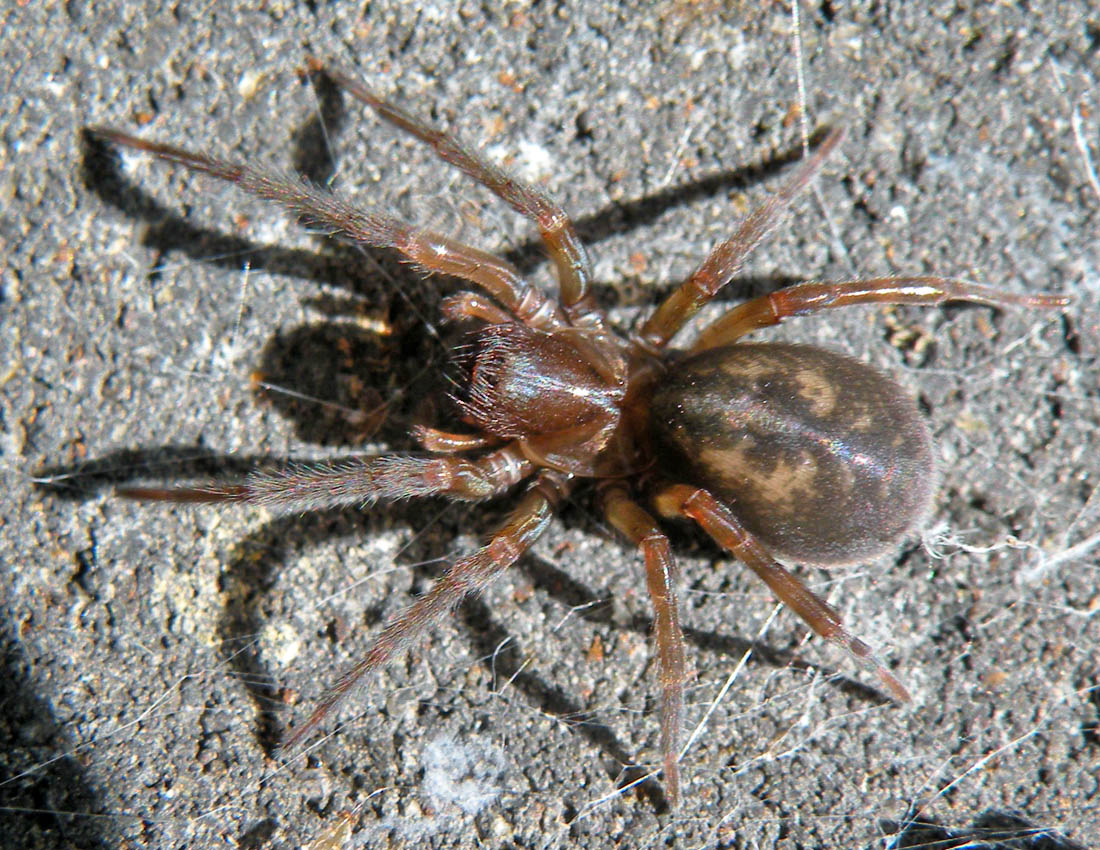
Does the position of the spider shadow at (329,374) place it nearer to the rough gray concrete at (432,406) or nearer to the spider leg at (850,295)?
the rough gray concrete at (432,406)

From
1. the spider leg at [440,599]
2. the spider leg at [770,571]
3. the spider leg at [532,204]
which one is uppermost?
the spider leg at [532,204]

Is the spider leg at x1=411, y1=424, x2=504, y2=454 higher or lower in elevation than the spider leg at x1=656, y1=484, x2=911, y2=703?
lower

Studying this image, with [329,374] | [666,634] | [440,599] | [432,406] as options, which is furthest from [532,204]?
[666,634]

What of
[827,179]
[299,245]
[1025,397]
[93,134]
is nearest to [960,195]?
[827,179]

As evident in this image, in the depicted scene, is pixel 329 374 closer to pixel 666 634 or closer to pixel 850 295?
pixel 666 634

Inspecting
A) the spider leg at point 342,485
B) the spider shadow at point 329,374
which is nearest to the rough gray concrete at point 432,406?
the spider shadow at point 329,374

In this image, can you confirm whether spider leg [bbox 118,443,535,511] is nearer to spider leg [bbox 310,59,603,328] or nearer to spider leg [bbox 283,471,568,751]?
spider leg [bbox 283,471,568,751]

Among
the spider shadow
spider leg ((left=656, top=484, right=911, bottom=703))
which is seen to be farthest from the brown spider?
the spider shadow
